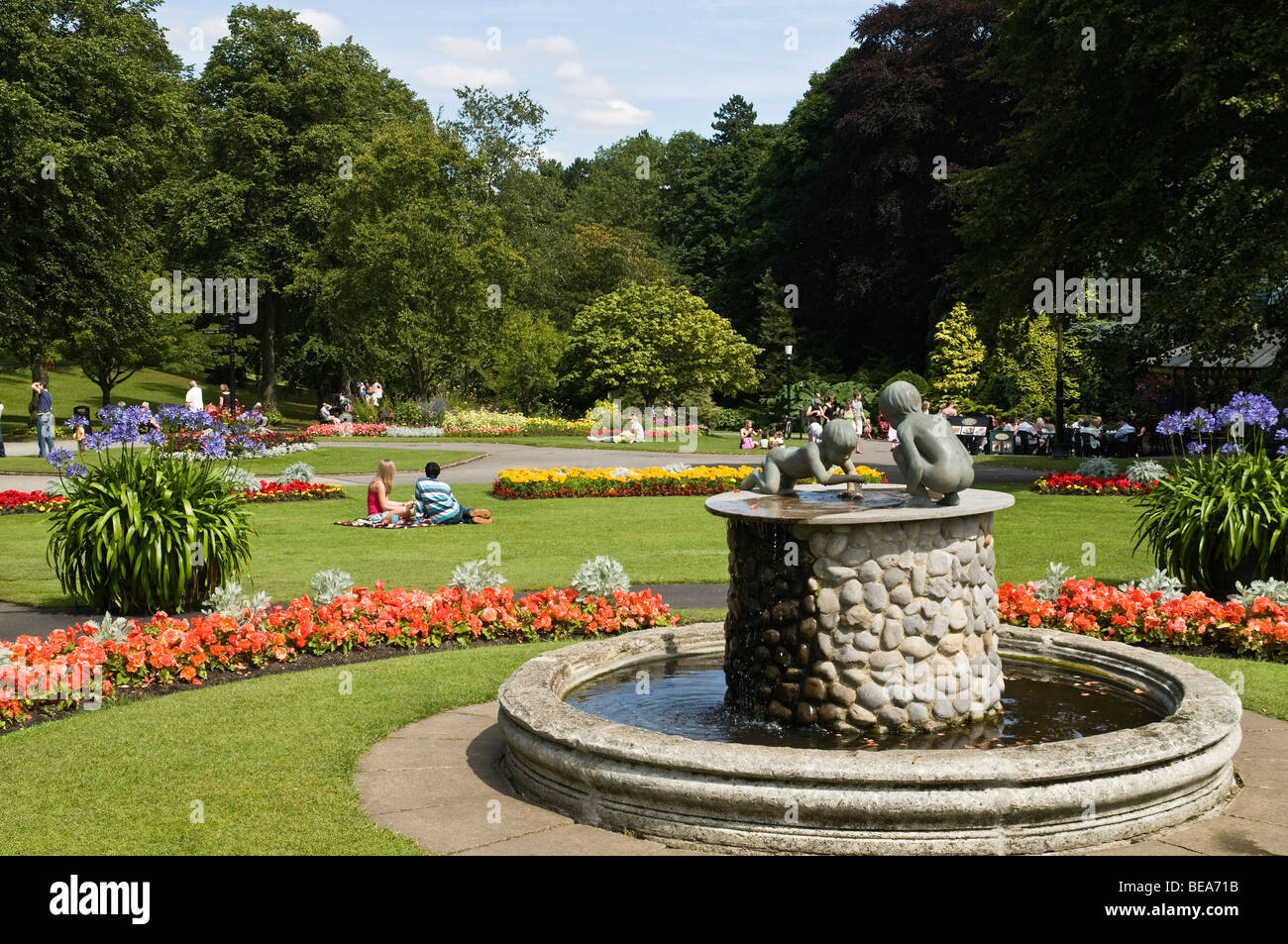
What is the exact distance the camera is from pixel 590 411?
143ft

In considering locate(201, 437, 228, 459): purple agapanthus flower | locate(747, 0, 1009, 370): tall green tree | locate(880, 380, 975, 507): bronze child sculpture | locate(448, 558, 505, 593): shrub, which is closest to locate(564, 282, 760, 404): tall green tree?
locate(747, 0, 1009, 370): tall green tree

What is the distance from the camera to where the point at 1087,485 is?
20.7 meters

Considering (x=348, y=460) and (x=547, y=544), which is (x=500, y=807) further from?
(x=348, y=460)

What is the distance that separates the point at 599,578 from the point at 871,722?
4.31m

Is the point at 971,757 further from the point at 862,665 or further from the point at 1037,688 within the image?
the point at 1037,688

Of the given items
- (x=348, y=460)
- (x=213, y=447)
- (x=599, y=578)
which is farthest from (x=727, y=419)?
(x=599, y=578)

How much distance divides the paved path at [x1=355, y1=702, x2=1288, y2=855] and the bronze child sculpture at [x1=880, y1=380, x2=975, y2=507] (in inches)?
79.9

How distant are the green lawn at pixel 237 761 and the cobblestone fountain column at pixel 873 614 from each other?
2.28 metres

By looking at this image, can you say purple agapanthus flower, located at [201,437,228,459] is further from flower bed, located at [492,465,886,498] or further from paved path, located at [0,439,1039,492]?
paved path, located at [0,439,1039,492]

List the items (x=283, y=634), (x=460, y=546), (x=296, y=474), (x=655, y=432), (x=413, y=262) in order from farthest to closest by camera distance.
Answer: (x=413, y=262), (x=655, y=432), (x=296, y=474), (x=460, y=546), (x=283, y=634)

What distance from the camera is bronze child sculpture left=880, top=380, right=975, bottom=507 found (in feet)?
20.1

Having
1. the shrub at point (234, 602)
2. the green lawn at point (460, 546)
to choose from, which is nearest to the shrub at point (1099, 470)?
the green lawn at point (460, 546)

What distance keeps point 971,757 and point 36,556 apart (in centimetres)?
1258

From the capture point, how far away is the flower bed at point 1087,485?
2033 centimetres
